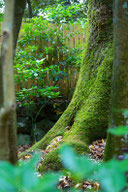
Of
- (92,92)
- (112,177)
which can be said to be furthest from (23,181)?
(92,92)

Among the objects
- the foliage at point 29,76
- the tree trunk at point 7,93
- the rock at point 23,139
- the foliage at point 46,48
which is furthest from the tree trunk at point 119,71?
the rock at point 23,139

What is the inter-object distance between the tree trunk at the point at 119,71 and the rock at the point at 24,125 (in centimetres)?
418

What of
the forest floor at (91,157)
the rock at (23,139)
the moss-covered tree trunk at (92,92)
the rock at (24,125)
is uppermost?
the moss-covered tree trunk at (92,92)

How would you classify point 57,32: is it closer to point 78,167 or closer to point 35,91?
point 35,91

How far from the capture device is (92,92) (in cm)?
300

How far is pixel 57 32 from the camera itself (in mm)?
5930

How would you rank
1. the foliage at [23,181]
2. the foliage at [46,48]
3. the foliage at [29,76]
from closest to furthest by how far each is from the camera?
the foliage at [23,181] < the foliage at [29,76] < the foliage at [46,48]

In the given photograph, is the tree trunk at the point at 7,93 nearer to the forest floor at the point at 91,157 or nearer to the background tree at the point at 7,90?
the background tree at the point at 7,90

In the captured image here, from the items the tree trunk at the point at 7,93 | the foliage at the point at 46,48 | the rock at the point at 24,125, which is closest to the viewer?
the tree trunk at the point at 7,93

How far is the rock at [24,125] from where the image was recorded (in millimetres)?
5414

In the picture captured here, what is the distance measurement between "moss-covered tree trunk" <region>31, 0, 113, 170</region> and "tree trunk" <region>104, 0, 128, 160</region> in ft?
3.58

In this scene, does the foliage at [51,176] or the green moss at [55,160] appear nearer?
the foliage at [51,176]

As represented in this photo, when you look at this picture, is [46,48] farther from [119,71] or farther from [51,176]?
[51,176]

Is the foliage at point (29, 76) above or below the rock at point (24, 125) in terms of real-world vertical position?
above
